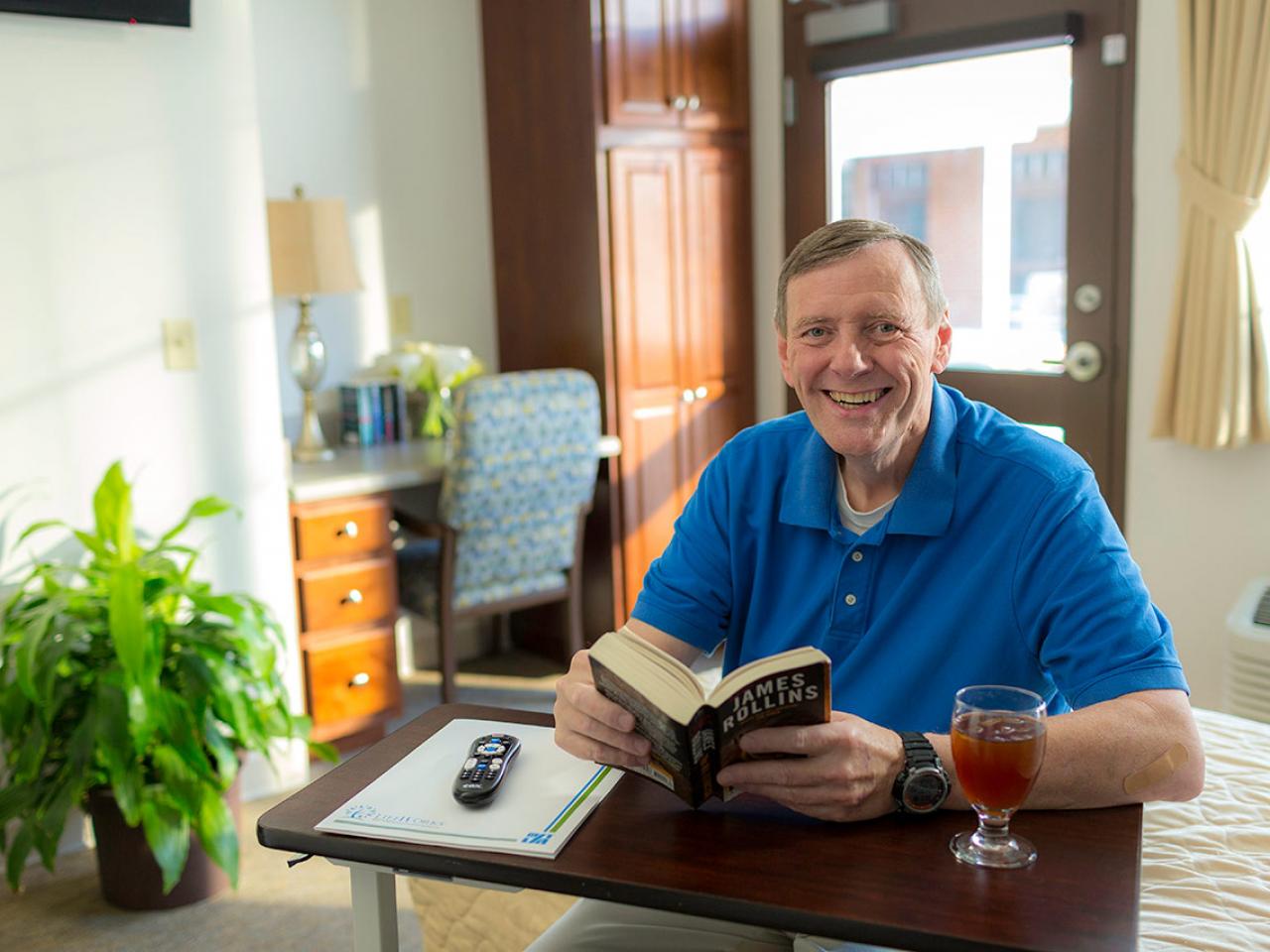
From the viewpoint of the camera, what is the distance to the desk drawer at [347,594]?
3.21m

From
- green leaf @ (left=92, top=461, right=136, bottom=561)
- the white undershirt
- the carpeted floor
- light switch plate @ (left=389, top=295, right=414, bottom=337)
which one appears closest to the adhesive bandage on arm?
the white undershirt

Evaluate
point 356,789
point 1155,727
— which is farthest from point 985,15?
point 356,789

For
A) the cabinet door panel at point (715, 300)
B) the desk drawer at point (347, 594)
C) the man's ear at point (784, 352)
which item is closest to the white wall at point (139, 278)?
the desk drawer at point (347, 594)

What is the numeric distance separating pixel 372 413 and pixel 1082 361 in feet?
6.81

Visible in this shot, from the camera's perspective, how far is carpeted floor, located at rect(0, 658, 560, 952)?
2475 millimetres

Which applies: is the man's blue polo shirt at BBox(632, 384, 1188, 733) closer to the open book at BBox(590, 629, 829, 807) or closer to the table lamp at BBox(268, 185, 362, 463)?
the open book at BBox(590, 629, 829, 807)

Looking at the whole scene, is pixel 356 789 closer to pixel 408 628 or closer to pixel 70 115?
pixel 70 115

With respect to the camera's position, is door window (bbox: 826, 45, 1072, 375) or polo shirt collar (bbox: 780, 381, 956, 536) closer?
polo shirt collar (bbox: 780, 381, 956, 536)

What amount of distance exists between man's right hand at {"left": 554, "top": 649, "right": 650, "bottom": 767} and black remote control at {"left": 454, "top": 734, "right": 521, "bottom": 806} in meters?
0.06

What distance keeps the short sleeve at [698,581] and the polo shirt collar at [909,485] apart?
0.10 metres

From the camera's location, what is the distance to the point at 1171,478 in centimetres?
326

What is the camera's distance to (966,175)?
360 cm

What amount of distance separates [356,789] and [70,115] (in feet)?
6.55

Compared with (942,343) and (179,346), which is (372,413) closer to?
(179,346)
